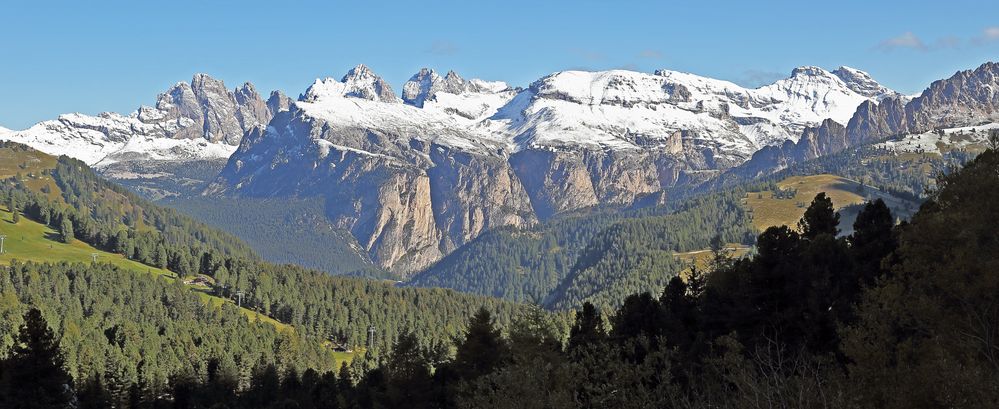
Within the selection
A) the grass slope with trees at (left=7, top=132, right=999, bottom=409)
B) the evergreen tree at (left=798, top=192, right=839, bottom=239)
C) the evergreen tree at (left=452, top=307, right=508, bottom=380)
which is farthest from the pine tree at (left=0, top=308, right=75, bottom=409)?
the evergreen tree at (left=798, top=192, right=839, bottom=239)

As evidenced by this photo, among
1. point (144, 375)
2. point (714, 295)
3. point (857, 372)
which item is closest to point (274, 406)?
point (144, 375)

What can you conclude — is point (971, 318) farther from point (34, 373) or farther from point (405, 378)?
point (34, 373)

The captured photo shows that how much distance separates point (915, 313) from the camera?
42406mm

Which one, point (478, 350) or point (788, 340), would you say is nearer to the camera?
point (788, 340)

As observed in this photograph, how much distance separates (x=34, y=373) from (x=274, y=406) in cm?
6494

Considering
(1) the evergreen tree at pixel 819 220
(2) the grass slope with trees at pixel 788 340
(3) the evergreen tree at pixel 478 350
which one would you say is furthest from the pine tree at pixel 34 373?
(1) the evergreen tree at pixel 819 220

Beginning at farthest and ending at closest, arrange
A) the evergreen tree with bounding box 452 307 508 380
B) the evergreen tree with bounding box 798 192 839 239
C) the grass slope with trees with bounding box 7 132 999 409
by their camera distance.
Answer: the evergreen tree with bounding box 452 307 508 380 → the evergreen tree with bounding box 798 192 839 239 → the grass slope with trees with bounding box 7 132 999 409

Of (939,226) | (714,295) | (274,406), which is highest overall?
(939,226)

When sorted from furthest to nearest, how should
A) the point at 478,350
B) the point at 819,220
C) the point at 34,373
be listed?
the point at 478,350 < the point at 34,373 < the point at 819,220

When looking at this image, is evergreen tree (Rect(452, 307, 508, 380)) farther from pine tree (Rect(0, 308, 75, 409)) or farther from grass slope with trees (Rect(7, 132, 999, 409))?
pine tree (Rect(0, 308, 75, 409))

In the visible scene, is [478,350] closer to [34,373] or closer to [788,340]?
[788,340]

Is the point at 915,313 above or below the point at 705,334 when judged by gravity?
above

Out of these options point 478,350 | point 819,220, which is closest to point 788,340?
point 819,220

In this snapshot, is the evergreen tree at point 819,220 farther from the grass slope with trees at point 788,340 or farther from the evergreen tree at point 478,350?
the evergreen tree at point 478,350
